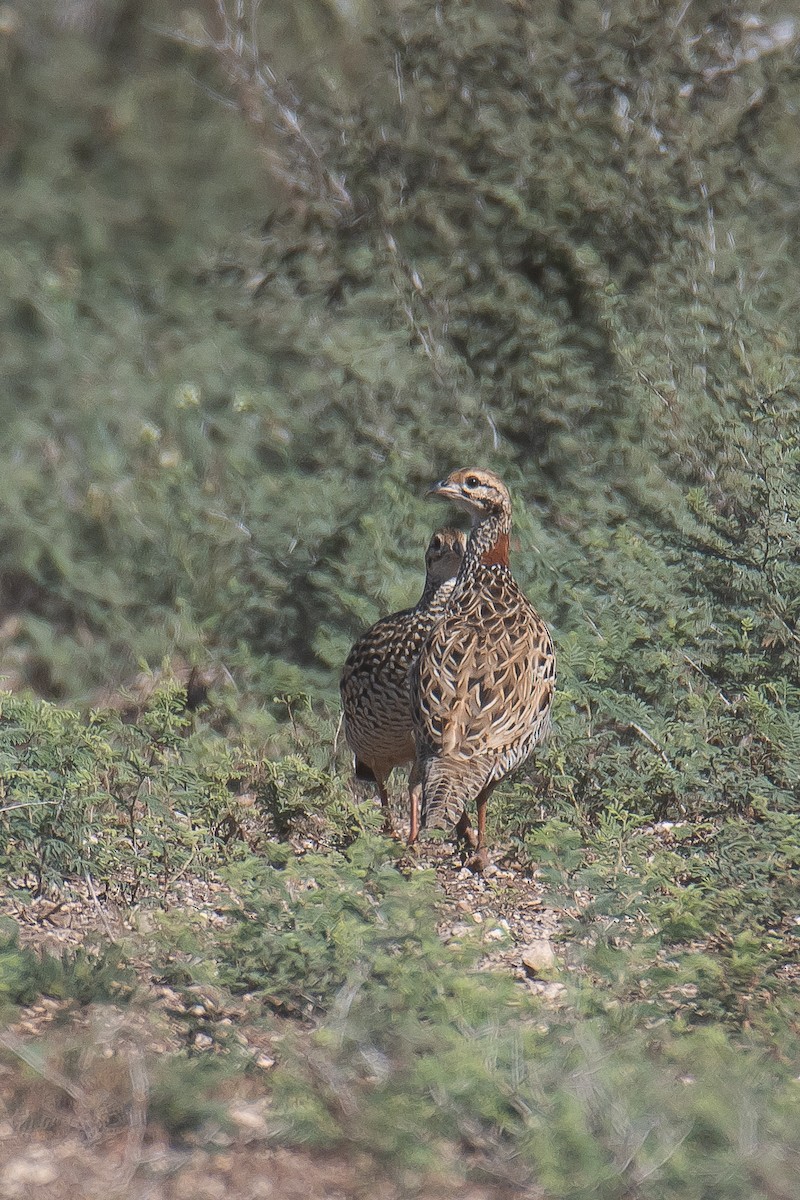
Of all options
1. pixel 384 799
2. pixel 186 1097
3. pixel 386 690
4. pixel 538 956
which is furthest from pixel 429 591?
pixel 186 1097

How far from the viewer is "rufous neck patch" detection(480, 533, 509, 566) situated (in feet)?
22.0

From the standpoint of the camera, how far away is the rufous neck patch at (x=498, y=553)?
6.71 meters

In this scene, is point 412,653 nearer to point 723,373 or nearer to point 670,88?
point 723,373

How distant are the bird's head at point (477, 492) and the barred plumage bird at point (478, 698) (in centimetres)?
50

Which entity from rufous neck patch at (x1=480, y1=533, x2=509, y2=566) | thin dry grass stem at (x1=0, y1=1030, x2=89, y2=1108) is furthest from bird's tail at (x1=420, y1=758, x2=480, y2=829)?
thin dry grass stem at (x1=0, y1=1030, x2=89, y2=1108)

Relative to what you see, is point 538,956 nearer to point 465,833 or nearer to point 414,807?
point 465,833

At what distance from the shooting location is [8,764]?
197 inches

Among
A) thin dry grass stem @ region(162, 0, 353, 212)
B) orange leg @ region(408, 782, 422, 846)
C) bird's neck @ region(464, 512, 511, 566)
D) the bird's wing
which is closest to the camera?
the bird's wing

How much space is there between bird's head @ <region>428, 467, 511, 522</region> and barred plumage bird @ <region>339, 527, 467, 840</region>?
338mm

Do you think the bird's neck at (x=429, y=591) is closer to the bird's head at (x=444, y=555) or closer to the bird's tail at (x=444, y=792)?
the bird's head at (x=444, y=555)

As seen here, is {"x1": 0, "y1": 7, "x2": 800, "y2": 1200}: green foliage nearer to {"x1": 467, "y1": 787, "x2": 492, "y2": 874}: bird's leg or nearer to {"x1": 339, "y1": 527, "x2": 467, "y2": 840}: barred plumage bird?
{"x1": 467, "y1": 787, "x2": 492, "y2": 874}: bird's leg

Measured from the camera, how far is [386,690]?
20.3 ft

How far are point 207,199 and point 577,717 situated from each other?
5.75 meters

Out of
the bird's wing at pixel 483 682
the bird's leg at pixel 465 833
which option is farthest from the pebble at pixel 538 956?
the bird's leg at pixel 465 833
